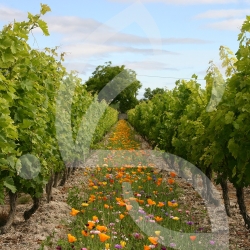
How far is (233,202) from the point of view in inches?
311

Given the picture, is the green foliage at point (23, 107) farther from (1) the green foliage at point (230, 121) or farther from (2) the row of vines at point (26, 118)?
(1) the green foliage at point (230, 121)

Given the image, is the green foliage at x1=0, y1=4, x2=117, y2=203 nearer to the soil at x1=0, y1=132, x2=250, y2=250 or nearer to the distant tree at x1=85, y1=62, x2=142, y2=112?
the soil at x1=0, y1=132, x2=250, y2=250

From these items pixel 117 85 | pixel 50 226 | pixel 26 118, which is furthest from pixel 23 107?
pixel 117 85

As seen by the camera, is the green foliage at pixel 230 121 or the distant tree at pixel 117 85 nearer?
the green foliage at pixel 230 121

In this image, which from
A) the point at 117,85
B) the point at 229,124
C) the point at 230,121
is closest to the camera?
the point at 230,121

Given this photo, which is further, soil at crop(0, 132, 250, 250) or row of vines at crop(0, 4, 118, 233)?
soil at crop(0, 132, 250, 250)

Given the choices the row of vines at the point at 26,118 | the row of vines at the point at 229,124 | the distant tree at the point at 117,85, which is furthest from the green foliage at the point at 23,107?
the distant tree at the point at 117,85

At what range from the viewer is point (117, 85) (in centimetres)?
7744

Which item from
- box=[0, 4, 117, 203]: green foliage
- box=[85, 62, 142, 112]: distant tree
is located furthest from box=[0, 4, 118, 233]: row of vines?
box=[85, 62, 142, 112]: distant tree

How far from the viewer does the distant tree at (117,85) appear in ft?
242

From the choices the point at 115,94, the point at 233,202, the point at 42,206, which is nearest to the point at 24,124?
the point at 42,206

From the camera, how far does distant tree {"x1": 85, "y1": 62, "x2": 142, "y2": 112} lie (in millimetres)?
73875

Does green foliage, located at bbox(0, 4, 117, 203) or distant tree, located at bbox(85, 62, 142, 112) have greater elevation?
distant tree, located at bbox(85, 62, 142, 112)

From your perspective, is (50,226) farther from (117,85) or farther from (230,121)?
(117,85)
